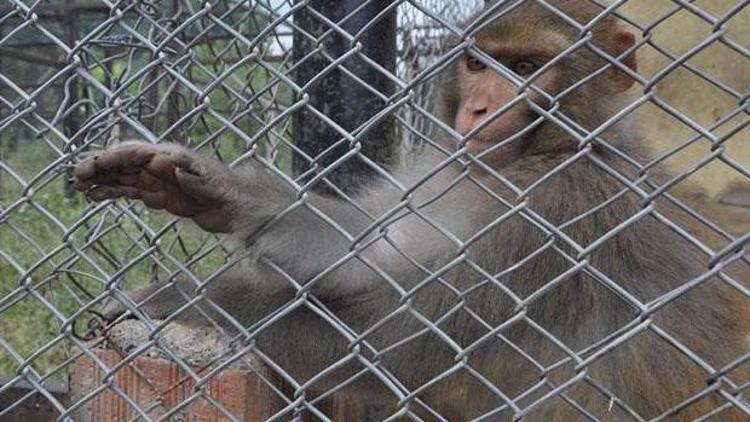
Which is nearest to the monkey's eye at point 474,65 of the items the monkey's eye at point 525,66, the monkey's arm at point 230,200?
the monkey's eye at point 525,66

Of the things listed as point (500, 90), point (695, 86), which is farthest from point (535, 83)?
point (695, 86)

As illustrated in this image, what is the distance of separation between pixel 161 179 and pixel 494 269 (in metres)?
0.98

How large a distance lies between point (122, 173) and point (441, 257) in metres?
0.97

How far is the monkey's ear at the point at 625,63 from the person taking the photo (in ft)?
10.7

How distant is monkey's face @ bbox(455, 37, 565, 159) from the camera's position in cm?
311

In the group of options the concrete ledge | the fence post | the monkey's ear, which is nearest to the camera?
the concrete ledge

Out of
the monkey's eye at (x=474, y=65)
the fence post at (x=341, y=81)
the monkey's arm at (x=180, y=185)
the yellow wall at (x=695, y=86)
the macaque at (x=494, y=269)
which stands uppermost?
the monkey's arm at (x=180, y=185)

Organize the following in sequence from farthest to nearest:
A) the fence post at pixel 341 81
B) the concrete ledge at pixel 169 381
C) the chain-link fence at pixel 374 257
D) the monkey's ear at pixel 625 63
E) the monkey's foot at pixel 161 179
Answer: the fence post at pixel 341 81
the monkey's ear at pixel 625 63
the concrete ledge at pixel 169 381
the chain-link fence at pixel 374 257
the monkey's foot at pixel 161 179

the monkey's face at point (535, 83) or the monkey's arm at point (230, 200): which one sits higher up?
the monkey's arm at point (230, 200)

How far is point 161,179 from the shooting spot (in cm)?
262

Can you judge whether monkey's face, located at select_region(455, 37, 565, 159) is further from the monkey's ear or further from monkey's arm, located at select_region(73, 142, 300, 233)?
monkey's arm, located at select_region(73, 142, 300, 233)

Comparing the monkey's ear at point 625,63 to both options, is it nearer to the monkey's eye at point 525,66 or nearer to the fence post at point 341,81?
the monkey's eye at point 525,66

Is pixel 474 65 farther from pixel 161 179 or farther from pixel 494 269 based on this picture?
pixel 161 179

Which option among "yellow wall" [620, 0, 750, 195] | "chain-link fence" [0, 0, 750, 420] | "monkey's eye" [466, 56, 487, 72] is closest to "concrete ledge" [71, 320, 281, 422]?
"chain-link fence" [0, 0, 750, 420]
